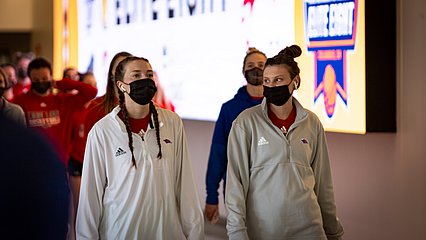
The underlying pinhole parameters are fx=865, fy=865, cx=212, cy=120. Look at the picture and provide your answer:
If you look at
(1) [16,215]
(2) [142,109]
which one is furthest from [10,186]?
(2) [142,109]

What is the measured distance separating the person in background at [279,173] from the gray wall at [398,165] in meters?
1.50

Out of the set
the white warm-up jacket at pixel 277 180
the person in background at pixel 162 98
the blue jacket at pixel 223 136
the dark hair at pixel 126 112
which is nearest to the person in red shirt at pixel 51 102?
the person in background at pixel 162 98

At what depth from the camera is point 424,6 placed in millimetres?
6145

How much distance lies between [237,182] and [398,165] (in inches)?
80.4

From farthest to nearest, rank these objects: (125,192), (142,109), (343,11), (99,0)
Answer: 1. (99,0)
2. (343,11)
3. (142,109)
4. (125,192)

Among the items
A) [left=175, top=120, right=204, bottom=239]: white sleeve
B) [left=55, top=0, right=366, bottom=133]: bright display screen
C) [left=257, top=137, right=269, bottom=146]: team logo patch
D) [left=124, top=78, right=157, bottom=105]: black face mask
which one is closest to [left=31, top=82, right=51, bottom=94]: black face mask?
[left=55, top=0, right=366, bottom=133]: bright display screen

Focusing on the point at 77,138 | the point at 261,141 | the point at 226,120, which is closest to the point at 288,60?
the point at 261,141

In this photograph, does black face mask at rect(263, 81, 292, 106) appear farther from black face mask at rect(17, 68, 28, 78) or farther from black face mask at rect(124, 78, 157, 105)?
black face mask at rect(17, 68, 28, 78)

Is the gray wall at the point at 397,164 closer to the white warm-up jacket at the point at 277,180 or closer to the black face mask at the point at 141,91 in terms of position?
the white warm-up jacket at the point at 277,180

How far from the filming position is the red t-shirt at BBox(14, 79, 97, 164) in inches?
313

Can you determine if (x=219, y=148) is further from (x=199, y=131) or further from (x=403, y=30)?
(x=199, y=131)

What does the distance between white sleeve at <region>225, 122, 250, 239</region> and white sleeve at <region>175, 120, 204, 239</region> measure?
0.56 ft

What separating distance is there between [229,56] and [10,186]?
682cm

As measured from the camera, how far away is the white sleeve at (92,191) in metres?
4.57
